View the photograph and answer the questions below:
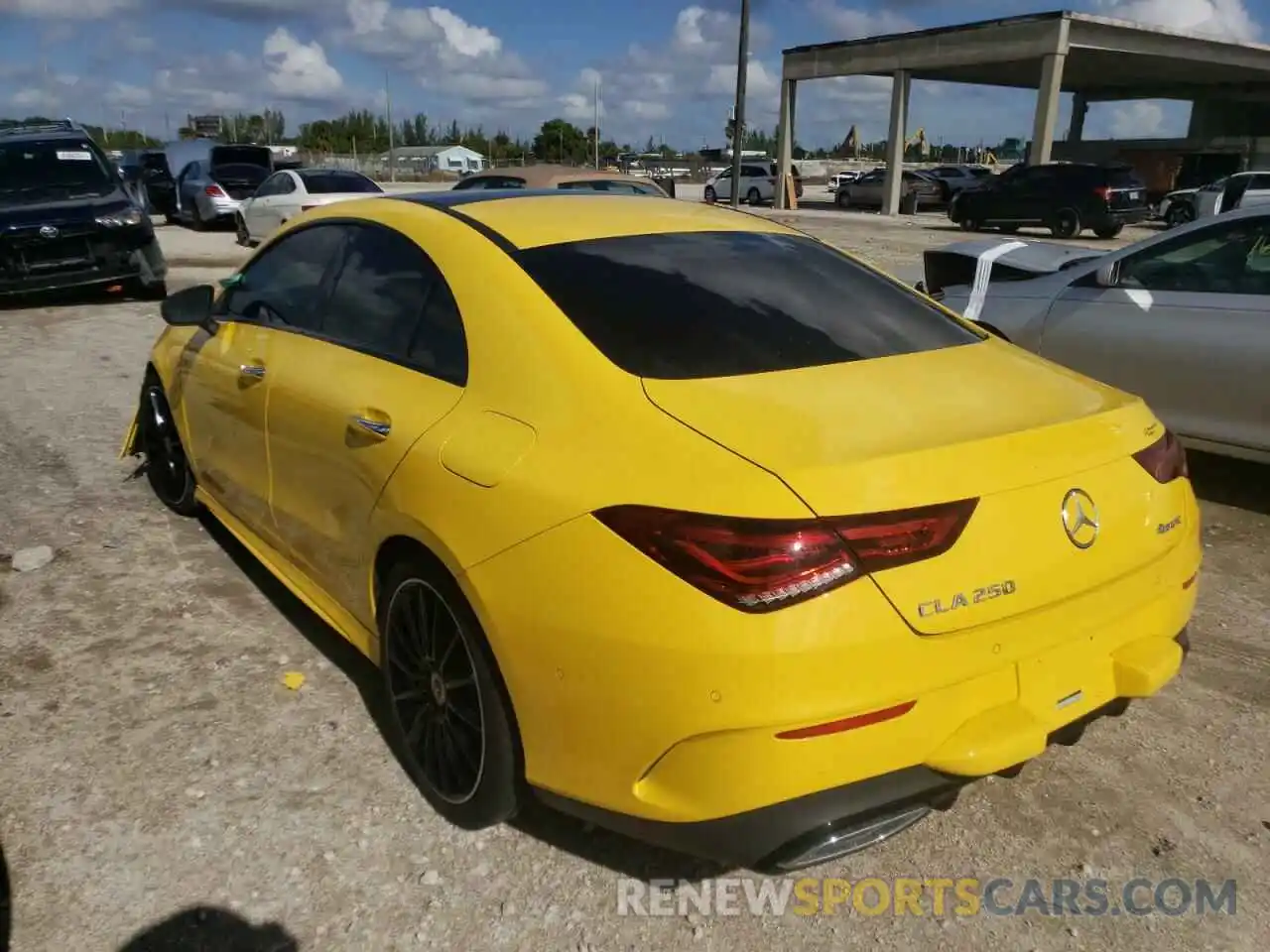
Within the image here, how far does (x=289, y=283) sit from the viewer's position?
3.62m

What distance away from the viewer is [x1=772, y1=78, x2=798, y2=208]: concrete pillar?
36562 millimetres

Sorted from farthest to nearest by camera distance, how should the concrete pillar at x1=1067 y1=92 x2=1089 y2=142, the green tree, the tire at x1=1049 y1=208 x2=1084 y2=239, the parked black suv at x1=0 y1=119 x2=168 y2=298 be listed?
the green tree < the concrete pillar at x1=1067 y1=92 x2=1089 y2=142 < the tire at x1=1049 y1=208 x2=1084 y2=239 < the parked black suv at x1=0 y1=119 x2=168 y2=298

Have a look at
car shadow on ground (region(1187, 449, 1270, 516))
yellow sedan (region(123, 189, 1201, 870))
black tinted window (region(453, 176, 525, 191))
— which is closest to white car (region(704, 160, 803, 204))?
black tinted window (region(453, 176, 525, 191))

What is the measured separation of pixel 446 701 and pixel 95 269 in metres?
10.0

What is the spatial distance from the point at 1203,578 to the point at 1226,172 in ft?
120

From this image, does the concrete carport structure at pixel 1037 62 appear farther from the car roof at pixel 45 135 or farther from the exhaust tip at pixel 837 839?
the exhaust tip at pixel 837 839

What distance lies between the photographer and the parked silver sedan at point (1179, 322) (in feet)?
15.5

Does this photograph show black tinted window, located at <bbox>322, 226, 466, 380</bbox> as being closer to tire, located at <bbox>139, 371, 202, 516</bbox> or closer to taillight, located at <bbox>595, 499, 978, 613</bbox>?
taillight, located at <bbox>595, 499, 978, 613</bbox>

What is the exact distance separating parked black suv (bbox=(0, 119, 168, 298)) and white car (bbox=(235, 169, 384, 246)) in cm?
399

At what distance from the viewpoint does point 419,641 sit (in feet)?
8.54

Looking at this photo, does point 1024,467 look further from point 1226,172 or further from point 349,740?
point 1226,172

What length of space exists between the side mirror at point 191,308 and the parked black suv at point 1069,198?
75.9 feet

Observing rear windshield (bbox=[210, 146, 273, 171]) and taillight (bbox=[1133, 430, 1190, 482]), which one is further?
rear windshield (bbox=[210, 146, 273, 171])

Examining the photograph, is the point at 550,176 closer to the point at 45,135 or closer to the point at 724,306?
the point at 45,135
